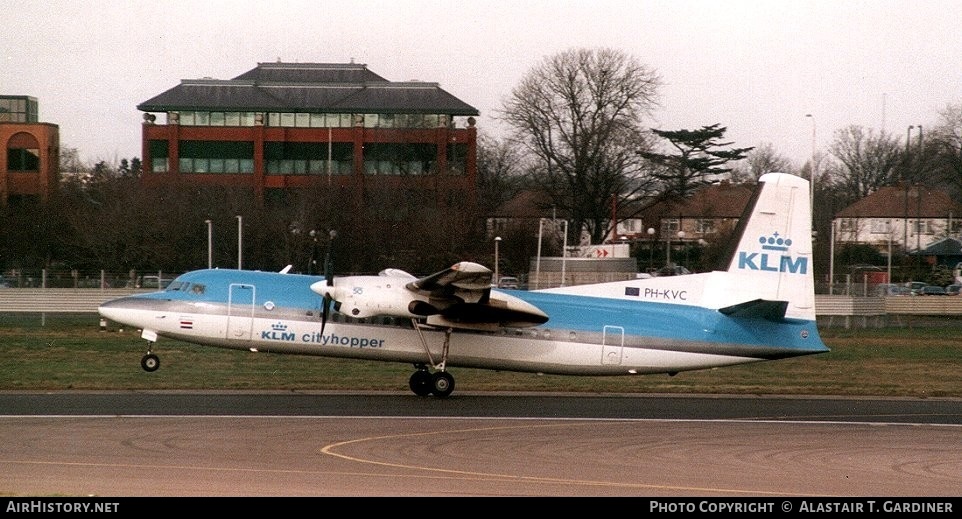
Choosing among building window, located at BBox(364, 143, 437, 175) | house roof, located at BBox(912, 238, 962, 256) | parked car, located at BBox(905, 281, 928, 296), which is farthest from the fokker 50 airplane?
house roof, located at BBox(912, 238, 962, 256)

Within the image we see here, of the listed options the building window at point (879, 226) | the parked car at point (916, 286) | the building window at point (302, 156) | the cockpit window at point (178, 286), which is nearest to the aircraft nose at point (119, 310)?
the cockpit window at point (178, 286)

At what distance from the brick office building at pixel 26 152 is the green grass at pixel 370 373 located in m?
16.9

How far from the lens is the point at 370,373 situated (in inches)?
1217

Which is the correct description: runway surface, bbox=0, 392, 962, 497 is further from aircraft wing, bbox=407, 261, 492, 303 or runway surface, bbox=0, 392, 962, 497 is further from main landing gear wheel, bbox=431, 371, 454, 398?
aircraft wing, bbox=407, 261, 492, 303

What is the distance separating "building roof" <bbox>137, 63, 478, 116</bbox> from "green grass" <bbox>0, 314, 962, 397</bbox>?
34992 millimetres

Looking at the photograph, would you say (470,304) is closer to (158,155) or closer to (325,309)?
(325,309)

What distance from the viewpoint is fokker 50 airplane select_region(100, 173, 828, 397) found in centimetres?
2403

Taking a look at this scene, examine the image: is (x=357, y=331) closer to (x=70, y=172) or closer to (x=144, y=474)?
(x=144, y=474)

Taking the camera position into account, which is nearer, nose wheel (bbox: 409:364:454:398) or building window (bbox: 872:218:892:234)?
nose wheel (bbox: 409:364:454:398)

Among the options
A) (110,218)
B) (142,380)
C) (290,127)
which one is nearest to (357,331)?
(142,380)

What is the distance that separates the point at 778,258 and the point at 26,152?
44.8 m

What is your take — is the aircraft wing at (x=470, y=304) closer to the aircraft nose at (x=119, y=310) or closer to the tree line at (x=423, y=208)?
the aircraft nose at (x=119, y=310)

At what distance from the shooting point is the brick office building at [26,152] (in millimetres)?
55688

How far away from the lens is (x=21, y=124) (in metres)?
55.3
